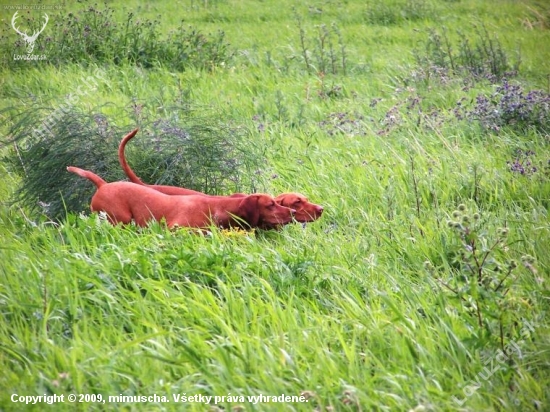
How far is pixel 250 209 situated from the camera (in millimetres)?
4578

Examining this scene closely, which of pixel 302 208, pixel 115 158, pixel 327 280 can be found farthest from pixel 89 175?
pixel 327 280

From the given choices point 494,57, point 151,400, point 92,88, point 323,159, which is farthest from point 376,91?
point 151,400

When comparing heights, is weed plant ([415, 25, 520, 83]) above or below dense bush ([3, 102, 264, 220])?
above

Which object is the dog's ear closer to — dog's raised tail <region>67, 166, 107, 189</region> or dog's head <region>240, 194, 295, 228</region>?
dog's head <region>240, 194, 295, 228</region>

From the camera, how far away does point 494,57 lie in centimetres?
863

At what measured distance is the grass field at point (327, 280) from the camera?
2918 mm

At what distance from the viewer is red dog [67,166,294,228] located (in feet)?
15.0

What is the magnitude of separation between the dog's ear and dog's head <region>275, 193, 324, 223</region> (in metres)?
0.17

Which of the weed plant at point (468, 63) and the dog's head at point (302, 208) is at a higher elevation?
the weed plant at point (468, 63)

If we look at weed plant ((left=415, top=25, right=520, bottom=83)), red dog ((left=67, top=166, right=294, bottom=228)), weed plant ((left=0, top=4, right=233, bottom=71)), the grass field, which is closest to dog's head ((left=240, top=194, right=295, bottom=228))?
red dog ((left=67, top=166, right=294, bottom=228))

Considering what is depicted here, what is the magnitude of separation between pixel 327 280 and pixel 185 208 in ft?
3.86

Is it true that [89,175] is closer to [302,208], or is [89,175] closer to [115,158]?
[115,158]

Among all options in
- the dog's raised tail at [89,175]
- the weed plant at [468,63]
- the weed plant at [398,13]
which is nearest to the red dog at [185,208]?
the dog's raised tail at [89,175]

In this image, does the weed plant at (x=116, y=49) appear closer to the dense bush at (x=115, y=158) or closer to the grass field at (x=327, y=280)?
the grass field at (x=327, y=280)
